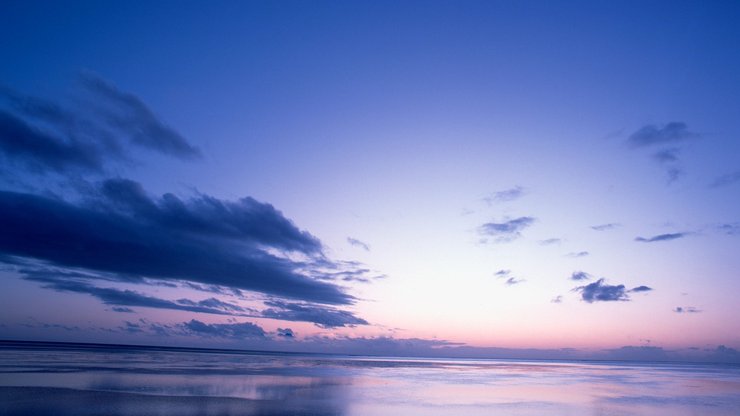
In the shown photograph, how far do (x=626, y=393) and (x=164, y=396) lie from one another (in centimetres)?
3710

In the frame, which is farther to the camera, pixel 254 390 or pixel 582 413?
pixel 254 390

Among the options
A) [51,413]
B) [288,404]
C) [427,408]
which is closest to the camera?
[51,413]

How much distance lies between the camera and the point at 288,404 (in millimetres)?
25828

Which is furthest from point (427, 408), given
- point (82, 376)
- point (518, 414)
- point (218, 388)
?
point (82, 376)

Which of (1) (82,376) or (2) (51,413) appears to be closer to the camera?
(2) (51,413)

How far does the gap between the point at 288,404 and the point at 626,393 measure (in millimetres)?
31226

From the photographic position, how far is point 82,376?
36406mm

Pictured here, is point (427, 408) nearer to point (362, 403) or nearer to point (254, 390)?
point (362, 403)

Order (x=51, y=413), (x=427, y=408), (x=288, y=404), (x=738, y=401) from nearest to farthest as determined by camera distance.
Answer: (x=51, y=413) → (x=288, y=404) → (x=427, y=408) → (x=738, y=401)

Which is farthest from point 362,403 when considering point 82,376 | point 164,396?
point 82,376

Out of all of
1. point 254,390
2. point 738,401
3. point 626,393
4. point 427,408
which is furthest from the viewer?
point 626,393

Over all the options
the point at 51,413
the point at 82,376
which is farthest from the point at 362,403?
the point at 82,376

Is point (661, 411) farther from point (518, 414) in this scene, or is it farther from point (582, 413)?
point (518, 414)

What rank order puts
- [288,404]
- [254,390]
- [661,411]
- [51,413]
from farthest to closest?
1. [254,390]
2. [661,411]
3. [288,404]
4. [51,413]
